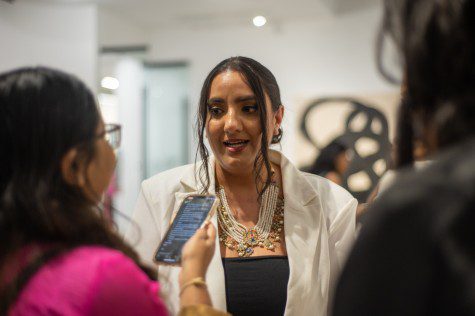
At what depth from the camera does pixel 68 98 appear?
43.0 inches

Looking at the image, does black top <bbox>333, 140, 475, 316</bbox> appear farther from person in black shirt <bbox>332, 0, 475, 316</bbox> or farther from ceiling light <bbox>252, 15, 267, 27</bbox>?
ceiling light <bbox>252, 15, 267, 27</bbox>

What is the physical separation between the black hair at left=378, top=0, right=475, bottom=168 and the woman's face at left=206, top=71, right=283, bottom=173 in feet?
4.19

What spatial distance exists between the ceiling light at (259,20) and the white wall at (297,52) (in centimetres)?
6

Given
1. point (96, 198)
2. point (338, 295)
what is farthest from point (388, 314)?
point (96, 198)

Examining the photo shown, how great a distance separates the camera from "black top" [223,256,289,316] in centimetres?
184

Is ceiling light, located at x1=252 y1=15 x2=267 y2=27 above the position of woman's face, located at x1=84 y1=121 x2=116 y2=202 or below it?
above

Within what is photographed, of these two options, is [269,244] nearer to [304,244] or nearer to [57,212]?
[304,244]

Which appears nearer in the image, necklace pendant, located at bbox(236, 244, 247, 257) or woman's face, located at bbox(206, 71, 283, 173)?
necklace pendant, located at bbox(236, 244, 247, 257)

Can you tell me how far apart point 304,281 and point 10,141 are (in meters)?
1.11

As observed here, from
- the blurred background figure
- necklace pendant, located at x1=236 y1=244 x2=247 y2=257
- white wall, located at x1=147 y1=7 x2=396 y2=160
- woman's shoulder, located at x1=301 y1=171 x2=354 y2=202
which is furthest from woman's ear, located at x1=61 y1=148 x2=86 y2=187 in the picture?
white wall, located at x1=147 y1=7 x2=396 y2=160

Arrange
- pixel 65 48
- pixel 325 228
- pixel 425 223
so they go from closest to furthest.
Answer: pixel 425 223 < pixel 325 228 < pixel 65 48

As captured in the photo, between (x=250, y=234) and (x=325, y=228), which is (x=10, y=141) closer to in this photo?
(x=250, y=234)

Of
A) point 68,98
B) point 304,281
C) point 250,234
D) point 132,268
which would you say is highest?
point 68,98

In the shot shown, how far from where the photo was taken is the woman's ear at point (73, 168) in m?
1.08
